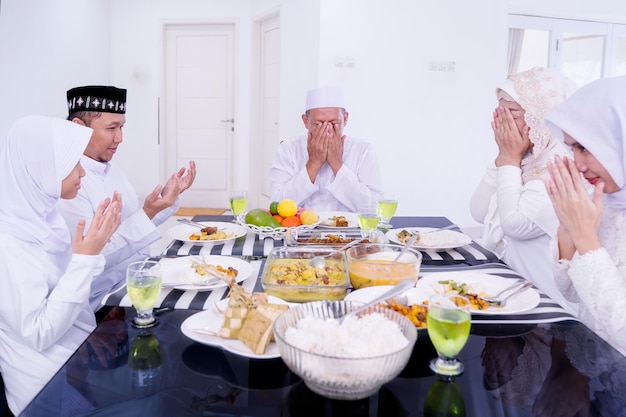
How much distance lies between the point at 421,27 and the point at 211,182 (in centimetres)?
336

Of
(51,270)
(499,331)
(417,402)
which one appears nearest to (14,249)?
(51,270)

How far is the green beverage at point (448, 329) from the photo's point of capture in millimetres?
960

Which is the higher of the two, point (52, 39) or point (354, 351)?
point (52, 39)

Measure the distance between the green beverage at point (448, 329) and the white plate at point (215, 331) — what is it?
0.95 ft

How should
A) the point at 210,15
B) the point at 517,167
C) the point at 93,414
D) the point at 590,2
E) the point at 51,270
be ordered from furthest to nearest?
1. the point at 210,15
2. the point at 590,2
3. the point at 517,167
4. the point at 51,270
5. the point at 93,414

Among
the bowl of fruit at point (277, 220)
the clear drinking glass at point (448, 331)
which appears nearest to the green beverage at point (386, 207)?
the bowl of fruit at point (277, 220)

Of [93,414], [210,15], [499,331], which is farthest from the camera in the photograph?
[210,15]

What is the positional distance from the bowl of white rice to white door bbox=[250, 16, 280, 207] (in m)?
5.16

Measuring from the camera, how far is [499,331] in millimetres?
1169

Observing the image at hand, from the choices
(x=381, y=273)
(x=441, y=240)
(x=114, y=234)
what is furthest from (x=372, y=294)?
(x=114, y=234)

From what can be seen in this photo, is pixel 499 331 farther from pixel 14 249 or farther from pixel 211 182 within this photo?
pixel 211 182

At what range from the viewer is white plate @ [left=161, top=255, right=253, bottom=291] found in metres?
1.36

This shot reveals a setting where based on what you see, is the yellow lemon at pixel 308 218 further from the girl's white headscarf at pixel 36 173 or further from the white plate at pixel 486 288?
the girl's white headscarf at pixel 36 173

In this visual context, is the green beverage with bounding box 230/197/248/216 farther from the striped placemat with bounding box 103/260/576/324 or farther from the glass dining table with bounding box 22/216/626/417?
the glass dining table with bounding box 22/216/626/417
